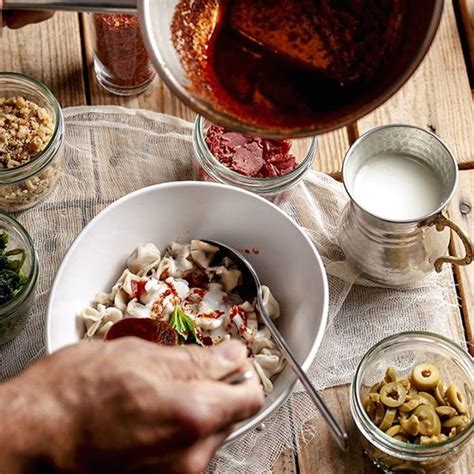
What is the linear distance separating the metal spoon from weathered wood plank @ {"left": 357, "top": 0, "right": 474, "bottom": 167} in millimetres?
334

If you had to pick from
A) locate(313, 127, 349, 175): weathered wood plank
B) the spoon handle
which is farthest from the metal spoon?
locate(313, 127, 349, 175): weathered wood plank

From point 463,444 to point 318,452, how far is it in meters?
0.20

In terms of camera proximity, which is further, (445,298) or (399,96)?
(399,96)

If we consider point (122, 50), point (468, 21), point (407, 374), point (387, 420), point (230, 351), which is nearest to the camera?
point (230, 351)

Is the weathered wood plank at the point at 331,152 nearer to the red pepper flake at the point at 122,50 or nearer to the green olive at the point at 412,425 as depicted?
the red pepper flake at the point at 122,50

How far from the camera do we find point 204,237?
1457mm

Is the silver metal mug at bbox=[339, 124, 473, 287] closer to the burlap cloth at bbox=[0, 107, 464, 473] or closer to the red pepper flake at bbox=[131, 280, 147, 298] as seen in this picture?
the burlap cloth at bbox=[0, 107, 464, 473]

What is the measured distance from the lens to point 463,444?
130 cm

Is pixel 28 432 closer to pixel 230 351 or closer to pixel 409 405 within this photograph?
pixel 230 351

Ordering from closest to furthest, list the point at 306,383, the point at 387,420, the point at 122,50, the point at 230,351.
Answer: the point at 230,351 → the point at 306,383 → the point at 387,420 → the point at 122,50

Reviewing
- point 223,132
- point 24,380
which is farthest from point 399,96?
point 24,380

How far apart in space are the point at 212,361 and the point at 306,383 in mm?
321

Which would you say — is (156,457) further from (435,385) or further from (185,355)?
(435,385)

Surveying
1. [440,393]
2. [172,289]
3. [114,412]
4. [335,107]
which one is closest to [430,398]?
[440,393]
